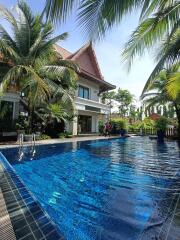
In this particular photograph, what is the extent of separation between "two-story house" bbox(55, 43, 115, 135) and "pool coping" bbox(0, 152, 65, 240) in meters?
16.7

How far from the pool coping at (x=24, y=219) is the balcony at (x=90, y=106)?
54.8 feet

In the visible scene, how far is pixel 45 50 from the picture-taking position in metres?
13.7

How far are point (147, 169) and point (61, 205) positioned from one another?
3.78 meters

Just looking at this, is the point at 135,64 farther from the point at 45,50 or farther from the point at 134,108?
the point at 134,108

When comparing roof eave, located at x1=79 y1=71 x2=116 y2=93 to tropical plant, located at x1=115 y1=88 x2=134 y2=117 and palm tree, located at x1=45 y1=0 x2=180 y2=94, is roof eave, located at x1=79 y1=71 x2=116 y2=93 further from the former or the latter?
palm tree, located at x1=45 y1=0 x2=180 y2=94

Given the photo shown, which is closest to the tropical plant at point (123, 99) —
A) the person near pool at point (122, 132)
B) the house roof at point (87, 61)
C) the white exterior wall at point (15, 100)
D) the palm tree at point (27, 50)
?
the house roof at point (87, 61)

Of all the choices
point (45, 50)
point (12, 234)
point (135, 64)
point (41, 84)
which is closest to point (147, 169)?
point (135, 64)

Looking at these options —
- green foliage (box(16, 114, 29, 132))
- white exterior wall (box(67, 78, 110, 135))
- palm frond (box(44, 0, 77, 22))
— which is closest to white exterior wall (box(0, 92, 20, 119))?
green foliage (box(16, 114, 29, 132))

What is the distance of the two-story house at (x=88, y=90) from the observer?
21.8m

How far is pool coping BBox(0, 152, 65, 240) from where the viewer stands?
2.49 meters

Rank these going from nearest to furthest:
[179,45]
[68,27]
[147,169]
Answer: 1. [68,27]
2. [179,45]
3. [147,169]

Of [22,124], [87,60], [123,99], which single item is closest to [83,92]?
[87,60]

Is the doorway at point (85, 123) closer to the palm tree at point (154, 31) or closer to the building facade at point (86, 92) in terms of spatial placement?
the building facade at point (86, 92)

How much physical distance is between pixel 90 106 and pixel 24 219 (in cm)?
1978
